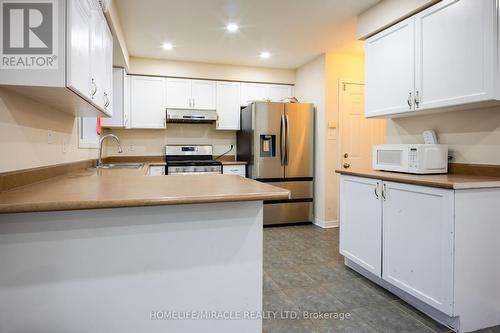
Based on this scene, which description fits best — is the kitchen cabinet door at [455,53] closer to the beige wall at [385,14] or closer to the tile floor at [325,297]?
the beige wall at [385,14]

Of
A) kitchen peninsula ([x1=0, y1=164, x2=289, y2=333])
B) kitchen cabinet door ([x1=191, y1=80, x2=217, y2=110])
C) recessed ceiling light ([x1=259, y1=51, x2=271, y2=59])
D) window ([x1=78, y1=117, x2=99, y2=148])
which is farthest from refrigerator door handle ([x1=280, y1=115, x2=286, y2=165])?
kitchen peninsula ([x1=0, y1=164, x2=289, y2=333])

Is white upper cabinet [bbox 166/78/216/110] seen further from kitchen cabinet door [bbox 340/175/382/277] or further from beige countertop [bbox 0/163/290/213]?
beige countertop [bbox 0/163/290/213]

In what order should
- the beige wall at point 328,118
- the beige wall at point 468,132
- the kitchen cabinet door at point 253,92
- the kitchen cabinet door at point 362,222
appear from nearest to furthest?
the beige wall at point 468,132 → the kitchen cabinet door at point 362,222 → the beige wall at point 328,118 → the kitchen cabinet door at point 253,92

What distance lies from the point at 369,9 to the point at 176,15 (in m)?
1.94

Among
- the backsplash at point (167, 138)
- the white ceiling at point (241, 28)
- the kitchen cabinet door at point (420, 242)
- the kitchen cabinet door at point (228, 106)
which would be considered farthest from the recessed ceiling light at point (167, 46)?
the kitchen cabinet door at point (420, 242)

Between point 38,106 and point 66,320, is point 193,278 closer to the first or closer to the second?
point 66,320

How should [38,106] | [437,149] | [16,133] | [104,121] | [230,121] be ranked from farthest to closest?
[230,121] < [104,121] < [437,149] < [38,106] < [16,133]

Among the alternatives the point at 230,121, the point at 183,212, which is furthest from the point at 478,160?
the point at 230,121

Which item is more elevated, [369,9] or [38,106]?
[369,9]

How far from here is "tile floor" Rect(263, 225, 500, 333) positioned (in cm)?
189

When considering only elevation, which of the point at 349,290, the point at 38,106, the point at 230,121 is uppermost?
the point at 230,121

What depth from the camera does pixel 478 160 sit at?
218 cm

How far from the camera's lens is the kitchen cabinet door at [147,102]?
173 inches

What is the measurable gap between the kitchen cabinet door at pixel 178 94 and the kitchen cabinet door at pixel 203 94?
8 cm
